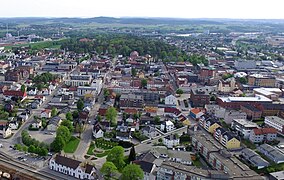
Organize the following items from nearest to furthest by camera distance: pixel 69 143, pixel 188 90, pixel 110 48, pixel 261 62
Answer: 1. pixel 69 143
2. pixel 188 90
3. pixel 261 62
4. pixel 110 48

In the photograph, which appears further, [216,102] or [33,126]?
[216,102]

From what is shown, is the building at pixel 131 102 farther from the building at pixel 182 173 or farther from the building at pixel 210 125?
the building at pixel 182 173

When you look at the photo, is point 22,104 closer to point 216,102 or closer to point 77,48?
point 216,102

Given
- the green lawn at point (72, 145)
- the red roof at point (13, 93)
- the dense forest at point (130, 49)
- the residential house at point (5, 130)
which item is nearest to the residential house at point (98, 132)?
the green lawn at point (72, 145)

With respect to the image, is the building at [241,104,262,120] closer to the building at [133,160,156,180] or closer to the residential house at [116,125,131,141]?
the residential house at [116,125,131,141]

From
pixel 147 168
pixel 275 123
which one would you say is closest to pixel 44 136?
pixel 147 168

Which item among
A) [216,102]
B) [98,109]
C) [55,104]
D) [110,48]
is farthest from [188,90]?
[110,48]
